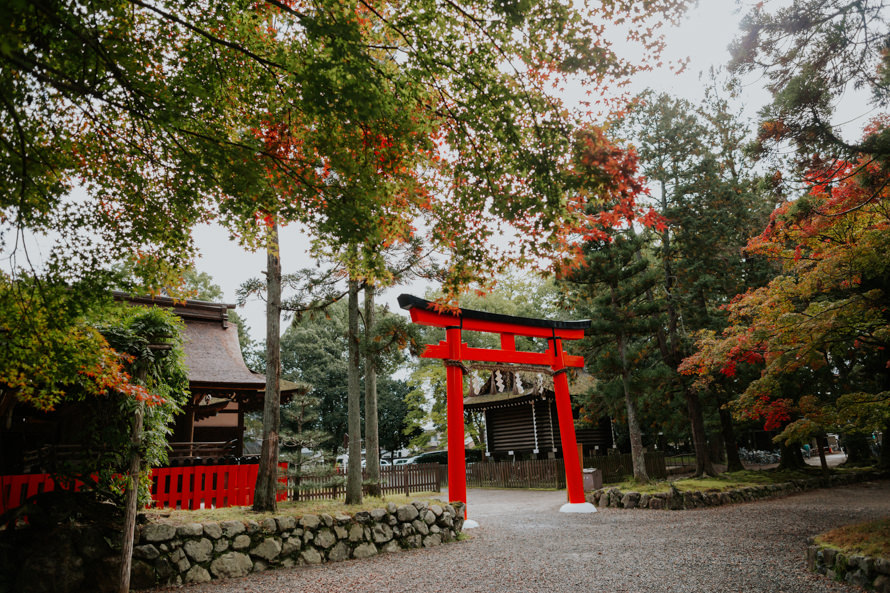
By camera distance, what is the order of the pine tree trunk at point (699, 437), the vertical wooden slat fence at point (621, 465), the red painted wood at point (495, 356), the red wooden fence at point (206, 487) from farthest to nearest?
the vertical wooden slat fence at point (621, 465), the pine tree trunk at point (699, 437), the red painted wood at point (495, 356), the red wooden fence at point (206, 487)

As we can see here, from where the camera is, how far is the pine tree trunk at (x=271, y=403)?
25.5 ft

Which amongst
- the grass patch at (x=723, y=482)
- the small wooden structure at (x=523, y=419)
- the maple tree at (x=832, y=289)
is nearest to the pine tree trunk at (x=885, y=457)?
the grass patch at (x=723, y=482)

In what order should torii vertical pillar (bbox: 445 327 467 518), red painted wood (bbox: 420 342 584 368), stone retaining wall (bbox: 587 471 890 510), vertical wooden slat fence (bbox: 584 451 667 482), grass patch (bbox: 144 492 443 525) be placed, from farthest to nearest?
vertical wooden slat fence (bbox: 584 451 667 482) → stone retaining wall (bbox: 587 471 890 510) → red painted wood (bbox: 420 342 584 368) → torii vertical pillar (bbox: 445 327 467 518) → grass patch (bbox: 144 492 443 525)

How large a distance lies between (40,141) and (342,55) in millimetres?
3161

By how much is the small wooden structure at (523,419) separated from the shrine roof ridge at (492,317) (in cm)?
670

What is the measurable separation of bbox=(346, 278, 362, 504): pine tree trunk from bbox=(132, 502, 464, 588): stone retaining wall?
1204 millimetres

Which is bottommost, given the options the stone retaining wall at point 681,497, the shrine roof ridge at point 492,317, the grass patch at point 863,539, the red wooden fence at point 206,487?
the stone retaining wall at point 681,497

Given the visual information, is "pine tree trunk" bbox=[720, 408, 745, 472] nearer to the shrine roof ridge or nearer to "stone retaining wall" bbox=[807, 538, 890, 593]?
the shrine roof ridge

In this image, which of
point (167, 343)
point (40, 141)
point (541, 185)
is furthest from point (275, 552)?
point (541, 185)

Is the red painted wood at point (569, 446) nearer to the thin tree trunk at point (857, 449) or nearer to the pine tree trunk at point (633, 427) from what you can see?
the pine tree trunk at point (633, 427)

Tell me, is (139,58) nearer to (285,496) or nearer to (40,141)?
(40,141)

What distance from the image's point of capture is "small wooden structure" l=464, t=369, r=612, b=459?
2058 cm

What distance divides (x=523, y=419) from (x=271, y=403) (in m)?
15.4

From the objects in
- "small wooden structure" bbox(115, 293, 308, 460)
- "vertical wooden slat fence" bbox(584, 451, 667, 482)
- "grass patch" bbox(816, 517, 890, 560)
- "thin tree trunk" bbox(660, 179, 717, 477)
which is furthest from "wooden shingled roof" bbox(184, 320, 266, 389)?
"thin tree trunk" bbox(660, 179, 717, 477)
